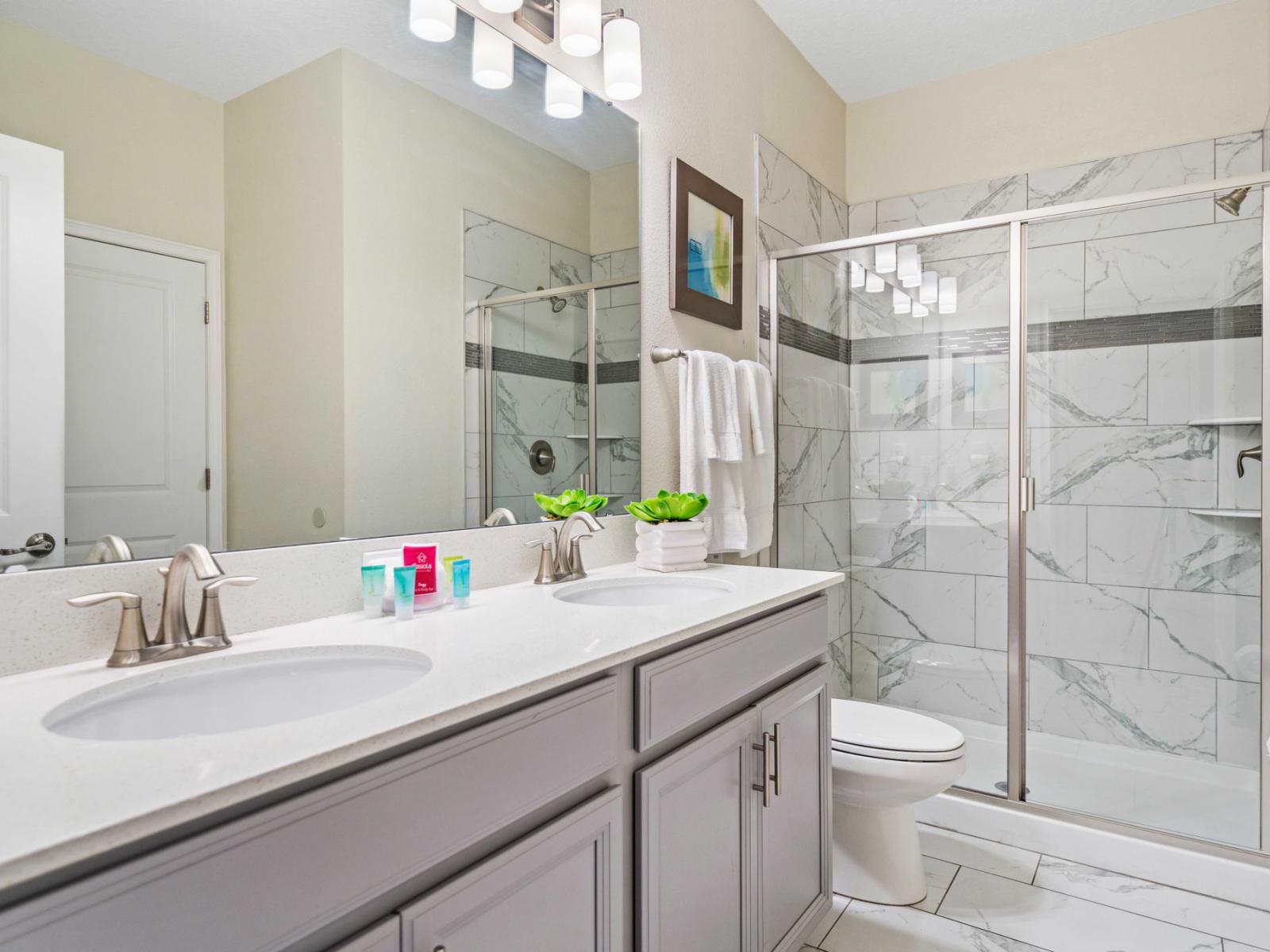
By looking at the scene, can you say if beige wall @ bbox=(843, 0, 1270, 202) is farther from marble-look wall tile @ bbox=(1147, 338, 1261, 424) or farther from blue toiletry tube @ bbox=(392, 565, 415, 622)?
blue toiletry tube @ bbox=(392, 565, 415, 622)

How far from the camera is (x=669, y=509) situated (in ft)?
6.16

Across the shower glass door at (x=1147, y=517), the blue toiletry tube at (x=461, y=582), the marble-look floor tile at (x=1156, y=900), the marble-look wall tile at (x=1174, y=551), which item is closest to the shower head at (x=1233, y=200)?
the shower glass door at (x=1147, y=517)

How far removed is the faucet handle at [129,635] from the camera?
0.97 metres

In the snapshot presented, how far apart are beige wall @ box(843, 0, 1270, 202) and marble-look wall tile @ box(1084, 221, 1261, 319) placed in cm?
87

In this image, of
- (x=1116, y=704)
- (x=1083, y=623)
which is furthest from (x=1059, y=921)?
(x=1083, y=623)

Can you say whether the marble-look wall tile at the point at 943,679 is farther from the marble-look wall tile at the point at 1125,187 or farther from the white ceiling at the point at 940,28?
the white ceiling at the point at 940,28

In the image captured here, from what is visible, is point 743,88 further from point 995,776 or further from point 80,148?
point 995,776

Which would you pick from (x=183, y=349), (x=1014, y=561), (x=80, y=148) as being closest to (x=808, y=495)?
(x=1014, y=561)

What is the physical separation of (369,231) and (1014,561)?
2040 millimetres

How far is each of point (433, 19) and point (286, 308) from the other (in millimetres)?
692

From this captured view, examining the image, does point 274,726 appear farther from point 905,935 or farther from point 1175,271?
point 1175,271

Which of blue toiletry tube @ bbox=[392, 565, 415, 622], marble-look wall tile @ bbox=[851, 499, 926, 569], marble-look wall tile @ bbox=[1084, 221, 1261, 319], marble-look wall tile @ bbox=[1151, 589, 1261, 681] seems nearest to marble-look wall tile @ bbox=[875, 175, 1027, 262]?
marble-look wall tile @ bbox=[1084, 221, 1261, 319]

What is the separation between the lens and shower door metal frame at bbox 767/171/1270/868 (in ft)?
6.63

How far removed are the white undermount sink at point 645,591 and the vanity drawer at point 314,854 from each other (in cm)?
68
